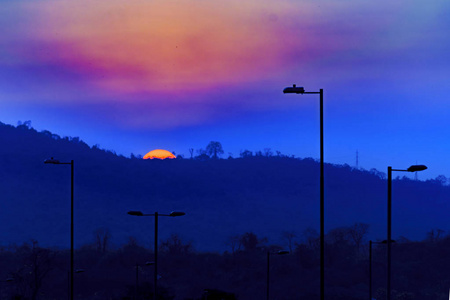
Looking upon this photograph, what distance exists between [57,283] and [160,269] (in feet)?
104

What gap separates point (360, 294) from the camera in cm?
15150

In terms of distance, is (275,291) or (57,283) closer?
(275,291)

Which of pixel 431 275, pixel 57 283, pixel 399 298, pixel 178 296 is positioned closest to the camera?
pixel 399 298

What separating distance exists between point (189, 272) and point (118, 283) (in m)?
24.2

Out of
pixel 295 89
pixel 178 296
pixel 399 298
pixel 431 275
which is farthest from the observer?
pixel 431 275

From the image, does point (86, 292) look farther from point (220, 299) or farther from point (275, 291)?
point (220, 299)

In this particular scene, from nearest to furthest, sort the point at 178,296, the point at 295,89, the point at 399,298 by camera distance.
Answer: the point at 295,89 < the point at 399,298 < the point at 178,296

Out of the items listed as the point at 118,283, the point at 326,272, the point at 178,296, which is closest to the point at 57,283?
the point at 118,283

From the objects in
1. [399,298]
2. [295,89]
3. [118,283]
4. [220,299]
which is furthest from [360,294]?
[295,89]

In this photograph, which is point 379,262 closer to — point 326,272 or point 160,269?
point 326,272

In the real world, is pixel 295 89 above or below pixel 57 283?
above

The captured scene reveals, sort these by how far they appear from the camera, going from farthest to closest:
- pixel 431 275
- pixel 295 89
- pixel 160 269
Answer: pixel 160 269
pixel 431 275
pixel 295 89

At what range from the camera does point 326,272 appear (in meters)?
192

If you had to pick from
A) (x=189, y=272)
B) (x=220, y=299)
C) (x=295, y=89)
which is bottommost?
(x=189, y=272)
